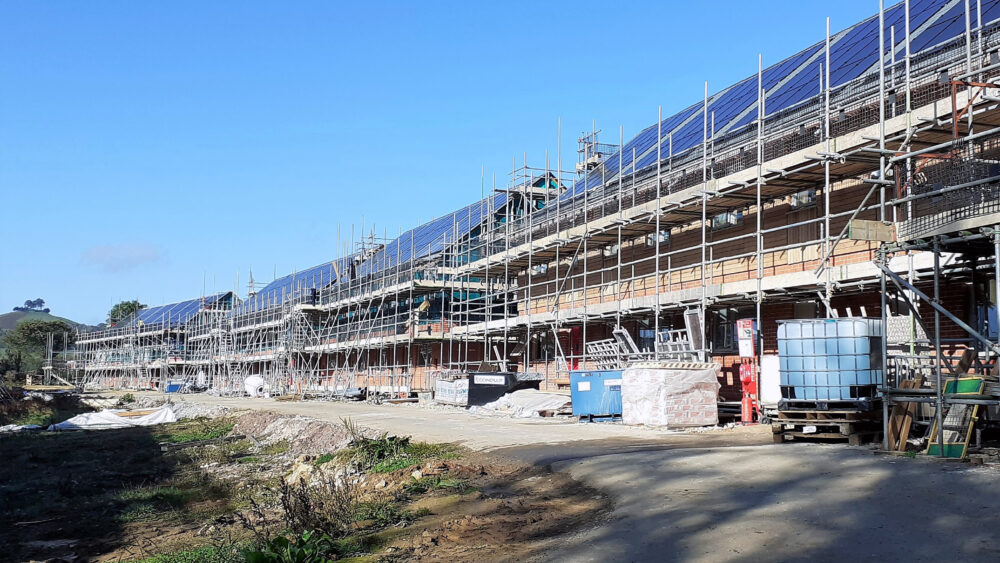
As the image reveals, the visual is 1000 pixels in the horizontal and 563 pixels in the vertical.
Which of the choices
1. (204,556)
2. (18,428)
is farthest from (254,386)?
(204,556)

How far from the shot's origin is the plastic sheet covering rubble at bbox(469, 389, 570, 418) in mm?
25188

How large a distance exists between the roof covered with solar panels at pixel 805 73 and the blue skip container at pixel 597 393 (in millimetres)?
7541

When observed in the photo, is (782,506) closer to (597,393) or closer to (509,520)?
(509,520)

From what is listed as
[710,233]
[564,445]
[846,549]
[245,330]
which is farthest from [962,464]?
[245,330]

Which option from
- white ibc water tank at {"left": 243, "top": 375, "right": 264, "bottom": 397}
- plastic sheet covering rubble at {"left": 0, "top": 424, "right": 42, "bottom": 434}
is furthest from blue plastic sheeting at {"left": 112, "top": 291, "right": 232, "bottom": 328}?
plastic sheet covering rubble at {"left": 0, "top": 424, "right": 42, "bottom": 434}

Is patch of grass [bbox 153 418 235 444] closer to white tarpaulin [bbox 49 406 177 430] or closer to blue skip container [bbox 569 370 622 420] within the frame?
white tarpaulin [bbox 49 406 177 430]

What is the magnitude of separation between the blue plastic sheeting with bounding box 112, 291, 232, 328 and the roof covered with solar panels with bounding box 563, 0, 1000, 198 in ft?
175

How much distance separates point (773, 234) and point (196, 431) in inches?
745

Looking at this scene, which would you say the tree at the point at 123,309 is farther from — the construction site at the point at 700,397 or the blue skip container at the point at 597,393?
the blue skip container at the point at 597,393

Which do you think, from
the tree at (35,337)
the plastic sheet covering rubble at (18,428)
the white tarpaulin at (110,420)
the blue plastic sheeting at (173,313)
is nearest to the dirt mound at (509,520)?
the plastic sheet covering rubble at (18,428)

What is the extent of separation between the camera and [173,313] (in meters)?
84.9

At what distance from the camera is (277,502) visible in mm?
13359

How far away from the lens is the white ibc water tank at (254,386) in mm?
53875

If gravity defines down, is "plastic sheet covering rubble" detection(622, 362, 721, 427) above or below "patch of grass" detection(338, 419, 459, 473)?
above
